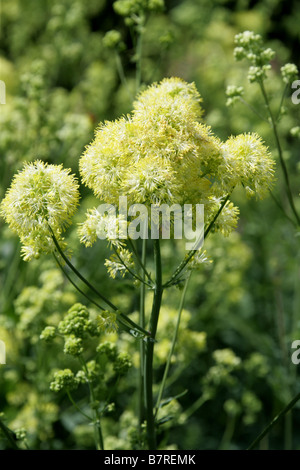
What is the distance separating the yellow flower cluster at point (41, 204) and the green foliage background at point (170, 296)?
0.49m

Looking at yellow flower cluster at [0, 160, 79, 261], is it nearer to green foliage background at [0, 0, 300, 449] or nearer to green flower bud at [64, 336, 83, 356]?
green flower bud at [64, 336, 83, 356]

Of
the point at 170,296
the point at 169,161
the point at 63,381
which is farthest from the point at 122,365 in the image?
the point at 170,296

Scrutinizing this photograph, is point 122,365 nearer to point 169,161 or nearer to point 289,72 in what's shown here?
point 169,161

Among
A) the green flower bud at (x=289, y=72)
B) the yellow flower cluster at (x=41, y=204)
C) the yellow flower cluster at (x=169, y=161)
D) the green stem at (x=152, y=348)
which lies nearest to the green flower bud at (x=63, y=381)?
the green stem at (x=152, y=348)

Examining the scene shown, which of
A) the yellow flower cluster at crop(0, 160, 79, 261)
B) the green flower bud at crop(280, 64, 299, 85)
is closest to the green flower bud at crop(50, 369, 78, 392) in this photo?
the yellow flower cluster at crop(0, 160, 79, 261)

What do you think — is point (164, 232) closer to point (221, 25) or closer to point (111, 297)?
point (111, 297)

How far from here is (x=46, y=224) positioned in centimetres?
147

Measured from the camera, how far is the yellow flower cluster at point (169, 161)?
1.41m

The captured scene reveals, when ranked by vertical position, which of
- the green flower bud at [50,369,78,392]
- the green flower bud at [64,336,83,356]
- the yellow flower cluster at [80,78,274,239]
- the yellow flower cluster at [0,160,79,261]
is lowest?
the green flower bud at [50,369,78,392]

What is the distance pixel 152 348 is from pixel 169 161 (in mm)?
611

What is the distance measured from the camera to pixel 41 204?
4.87 feet

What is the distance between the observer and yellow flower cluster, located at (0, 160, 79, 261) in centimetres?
148

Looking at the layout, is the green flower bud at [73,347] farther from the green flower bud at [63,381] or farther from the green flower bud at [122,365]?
the green flower bud at [122,365]

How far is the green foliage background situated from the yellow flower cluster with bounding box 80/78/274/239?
0.58 metres
